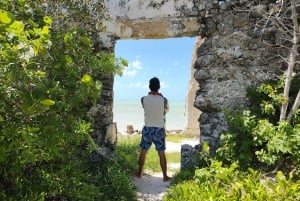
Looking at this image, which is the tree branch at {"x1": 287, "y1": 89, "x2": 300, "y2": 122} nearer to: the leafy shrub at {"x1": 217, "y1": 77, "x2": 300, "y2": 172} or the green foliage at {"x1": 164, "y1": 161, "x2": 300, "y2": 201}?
the leafy shrub at {"x1": 217, "y1": 77, "x2": 300, "y2": 172}

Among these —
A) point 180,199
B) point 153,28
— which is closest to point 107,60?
point 180,199

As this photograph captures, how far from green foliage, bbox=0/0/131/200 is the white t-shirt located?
1643 mm

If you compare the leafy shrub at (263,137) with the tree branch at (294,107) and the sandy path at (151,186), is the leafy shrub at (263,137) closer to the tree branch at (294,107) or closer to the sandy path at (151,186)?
the tree branch at (294,107)

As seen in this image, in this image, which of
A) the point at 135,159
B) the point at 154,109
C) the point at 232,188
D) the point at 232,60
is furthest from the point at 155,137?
the point at 232,188

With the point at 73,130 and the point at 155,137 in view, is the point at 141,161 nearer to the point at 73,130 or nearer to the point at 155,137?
the point at 155,137

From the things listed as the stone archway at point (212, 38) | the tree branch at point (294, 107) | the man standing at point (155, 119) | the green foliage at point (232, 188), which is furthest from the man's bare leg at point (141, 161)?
the tree branch at point (294, 107)

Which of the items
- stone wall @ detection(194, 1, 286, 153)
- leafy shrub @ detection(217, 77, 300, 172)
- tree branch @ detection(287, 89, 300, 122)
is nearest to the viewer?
leafy shrub @ detection(217, 77, 300, 172)

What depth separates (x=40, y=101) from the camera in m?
2.07

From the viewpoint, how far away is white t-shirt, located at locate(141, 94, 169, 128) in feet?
16.8

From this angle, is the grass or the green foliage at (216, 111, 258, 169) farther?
the grass

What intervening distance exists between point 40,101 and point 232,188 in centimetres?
212

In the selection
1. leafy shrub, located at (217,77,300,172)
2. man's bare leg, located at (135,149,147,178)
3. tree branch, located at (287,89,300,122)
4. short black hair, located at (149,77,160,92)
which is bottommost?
man's bare leg, located at (135,149,147,178)

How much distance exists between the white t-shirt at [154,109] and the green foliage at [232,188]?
1.28 m

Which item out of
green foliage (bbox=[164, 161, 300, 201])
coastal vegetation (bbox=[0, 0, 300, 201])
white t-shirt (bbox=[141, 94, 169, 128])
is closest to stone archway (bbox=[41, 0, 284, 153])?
coastal vegetation (bbox=[0, 0, 300, 201])
